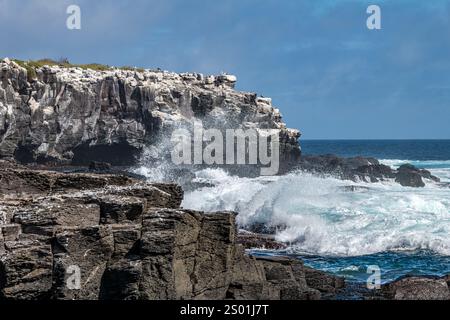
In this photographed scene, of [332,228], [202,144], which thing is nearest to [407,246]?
[332,228]

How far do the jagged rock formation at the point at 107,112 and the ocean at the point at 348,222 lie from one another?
27935 mm

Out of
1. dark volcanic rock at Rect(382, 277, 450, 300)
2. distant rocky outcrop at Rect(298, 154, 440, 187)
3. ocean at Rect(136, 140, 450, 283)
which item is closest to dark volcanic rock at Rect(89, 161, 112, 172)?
ocean at Rect(136, 140, 450, 283)

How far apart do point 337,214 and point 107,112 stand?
44.1 m

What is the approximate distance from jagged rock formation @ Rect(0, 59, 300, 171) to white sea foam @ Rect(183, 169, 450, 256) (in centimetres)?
2877

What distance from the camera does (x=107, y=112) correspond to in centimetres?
7469

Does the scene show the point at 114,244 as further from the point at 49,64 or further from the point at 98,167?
the point at 49,64

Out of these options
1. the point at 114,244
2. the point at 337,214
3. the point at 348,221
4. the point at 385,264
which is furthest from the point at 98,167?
the point at 114,244

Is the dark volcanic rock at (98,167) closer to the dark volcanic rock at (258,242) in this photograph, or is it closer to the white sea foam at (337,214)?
the white sea foam at (337,214)

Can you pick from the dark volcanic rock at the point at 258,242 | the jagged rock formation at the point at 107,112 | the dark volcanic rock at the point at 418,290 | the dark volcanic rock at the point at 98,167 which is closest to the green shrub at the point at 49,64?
the jagged rock formation at the point at 107,112

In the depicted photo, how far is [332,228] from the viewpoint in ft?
105

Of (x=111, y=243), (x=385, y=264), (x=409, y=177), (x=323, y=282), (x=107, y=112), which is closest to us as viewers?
(x=111, y=243)

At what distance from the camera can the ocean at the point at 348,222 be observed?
25.1 m

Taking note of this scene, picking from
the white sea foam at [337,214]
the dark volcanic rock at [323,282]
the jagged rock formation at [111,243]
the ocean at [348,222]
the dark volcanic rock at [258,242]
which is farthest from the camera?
the white sea foam at [337,214]
